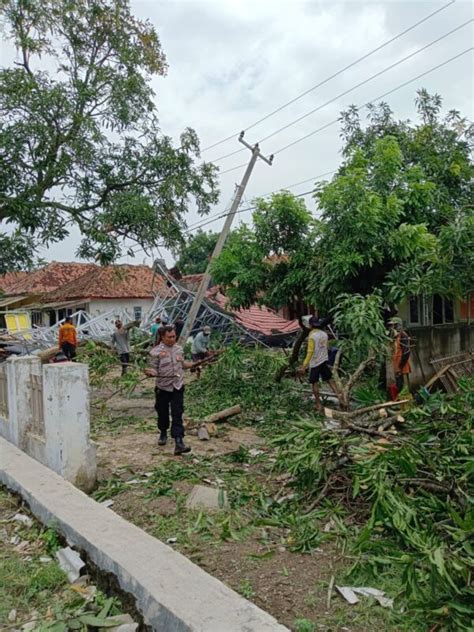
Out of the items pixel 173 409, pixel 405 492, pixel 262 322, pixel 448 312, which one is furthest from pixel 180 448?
pixel 262 322

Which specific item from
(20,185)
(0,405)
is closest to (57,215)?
(20,185)

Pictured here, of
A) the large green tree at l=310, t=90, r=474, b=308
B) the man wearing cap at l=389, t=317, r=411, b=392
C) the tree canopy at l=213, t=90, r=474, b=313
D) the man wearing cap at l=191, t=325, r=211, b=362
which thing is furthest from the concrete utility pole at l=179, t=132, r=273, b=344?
the man wearing cap at l=389, t=317, r=411, b=392

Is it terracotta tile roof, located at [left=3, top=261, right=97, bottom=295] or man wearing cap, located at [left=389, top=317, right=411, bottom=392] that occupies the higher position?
terracotta tile roof, located at [left=3, top=261, right=97, bottom=295]

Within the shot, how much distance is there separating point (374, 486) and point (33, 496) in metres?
2.86

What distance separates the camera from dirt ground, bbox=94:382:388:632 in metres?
3.02

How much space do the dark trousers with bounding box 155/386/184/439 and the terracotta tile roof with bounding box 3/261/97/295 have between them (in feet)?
95.9

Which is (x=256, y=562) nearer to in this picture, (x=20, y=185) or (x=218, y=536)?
(x=218, y=536)

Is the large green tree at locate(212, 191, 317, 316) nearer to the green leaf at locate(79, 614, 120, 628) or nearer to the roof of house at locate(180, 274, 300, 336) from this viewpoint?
the green leaf at locate(79, 614, 120, 628)

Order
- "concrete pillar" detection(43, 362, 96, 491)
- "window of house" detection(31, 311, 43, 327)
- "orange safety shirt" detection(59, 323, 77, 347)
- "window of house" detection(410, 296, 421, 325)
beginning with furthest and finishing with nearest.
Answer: "window of house" detection(31, 311, 43, 327), "window of house" detection(410, 296, 421, 325), "orange safety shirt" detection(59, 323, 77, 347), "concrete pillar" detection(43, 362, 96, 491)

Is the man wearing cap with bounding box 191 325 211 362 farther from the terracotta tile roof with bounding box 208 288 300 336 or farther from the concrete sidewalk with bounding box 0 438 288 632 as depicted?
the terracotta tile roof with bounding box 208 288 300 336

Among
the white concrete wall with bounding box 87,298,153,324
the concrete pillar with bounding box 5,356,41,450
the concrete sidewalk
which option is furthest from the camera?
the white concrete wall with bounding box 87,298,153,324

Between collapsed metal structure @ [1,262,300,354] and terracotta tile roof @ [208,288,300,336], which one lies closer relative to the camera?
collapsed metal structure @ [1,262,300,354]

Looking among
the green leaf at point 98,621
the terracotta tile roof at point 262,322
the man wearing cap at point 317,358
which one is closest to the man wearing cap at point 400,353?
the man wearing cap at point 317,358

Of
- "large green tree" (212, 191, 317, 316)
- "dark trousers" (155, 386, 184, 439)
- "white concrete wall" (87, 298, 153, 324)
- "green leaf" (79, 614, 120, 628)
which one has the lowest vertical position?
"green leaf" (79, 614, 120, 628)
